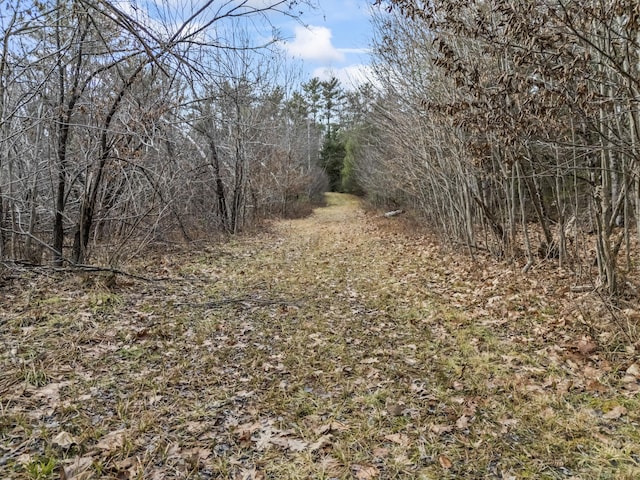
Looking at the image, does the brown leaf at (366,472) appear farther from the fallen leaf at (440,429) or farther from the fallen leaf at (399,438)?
the fallen leaf at (440,429)

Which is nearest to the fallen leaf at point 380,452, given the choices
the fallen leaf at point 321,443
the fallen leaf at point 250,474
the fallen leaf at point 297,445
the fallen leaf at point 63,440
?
the fallen leaf at point 321,443

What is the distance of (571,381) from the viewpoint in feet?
11.1

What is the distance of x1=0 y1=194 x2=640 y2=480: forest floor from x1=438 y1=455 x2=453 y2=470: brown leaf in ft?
0.03

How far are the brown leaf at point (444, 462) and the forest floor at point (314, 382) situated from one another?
0.03ft

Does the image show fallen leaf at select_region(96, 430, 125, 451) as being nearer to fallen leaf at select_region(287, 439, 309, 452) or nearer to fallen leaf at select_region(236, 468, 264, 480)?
fallen leaf at select_region(236, 468, 264, 480)

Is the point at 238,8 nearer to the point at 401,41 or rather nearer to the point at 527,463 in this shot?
the point at 527,463

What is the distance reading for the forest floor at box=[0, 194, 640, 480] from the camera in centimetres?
256

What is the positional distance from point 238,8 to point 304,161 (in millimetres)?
24432

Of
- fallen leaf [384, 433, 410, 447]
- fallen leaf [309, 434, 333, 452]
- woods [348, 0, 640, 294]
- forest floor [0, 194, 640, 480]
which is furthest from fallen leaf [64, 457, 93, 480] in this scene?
woods [348, 0, 640, 294]


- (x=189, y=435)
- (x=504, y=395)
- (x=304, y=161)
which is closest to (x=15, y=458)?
(x=189, y=435)

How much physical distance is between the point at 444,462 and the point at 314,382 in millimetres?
1352

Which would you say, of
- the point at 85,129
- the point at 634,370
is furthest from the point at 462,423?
the point at 85,129

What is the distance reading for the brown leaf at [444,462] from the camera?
2.50m

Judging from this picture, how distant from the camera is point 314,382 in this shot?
3.60 m
